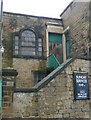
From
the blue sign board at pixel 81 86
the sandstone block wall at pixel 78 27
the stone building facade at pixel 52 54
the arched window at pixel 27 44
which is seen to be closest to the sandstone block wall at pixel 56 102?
the stone building facade at pixel 52 54

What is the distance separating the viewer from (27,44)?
56.3ft

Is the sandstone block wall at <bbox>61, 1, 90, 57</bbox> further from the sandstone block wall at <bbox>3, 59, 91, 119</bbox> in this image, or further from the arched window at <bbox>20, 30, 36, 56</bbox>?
the sandstone block wall at <bbox>3, 59, 91, 119</bbox>

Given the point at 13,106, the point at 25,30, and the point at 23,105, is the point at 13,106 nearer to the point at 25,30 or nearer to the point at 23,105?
the point at 23,105

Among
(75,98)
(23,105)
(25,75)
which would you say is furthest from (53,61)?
(23,105)

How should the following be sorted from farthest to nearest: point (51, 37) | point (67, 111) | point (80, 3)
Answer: point (51, 37) < point (80, 3) < point (67, 111)

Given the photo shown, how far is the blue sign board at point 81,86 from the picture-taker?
11109 millimetres

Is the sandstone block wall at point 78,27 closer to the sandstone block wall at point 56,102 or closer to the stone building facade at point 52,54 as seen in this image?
the stone building facade at point 52,54

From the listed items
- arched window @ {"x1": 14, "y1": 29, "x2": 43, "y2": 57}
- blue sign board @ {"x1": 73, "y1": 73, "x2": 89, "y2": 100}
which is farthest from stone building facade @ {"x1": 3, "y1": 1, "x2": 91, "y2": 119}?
blue sign board @ {"x1": 73, "y1": 73, "x2": 89, "y2": 100}

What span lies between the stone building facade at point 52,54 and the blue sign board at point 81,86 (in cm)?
13

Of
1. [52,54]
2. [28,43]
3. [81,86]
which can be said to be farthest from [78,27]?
[81,86]

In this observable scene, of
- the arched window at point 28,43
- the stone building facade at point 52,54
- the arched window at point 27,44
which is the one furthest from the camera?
the arched window at point 28,43

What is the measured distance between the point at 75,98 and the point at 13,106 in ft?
8.53

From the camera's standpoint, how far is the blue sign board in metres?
11.1

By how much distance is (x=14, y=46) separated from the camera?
16.8 metres
